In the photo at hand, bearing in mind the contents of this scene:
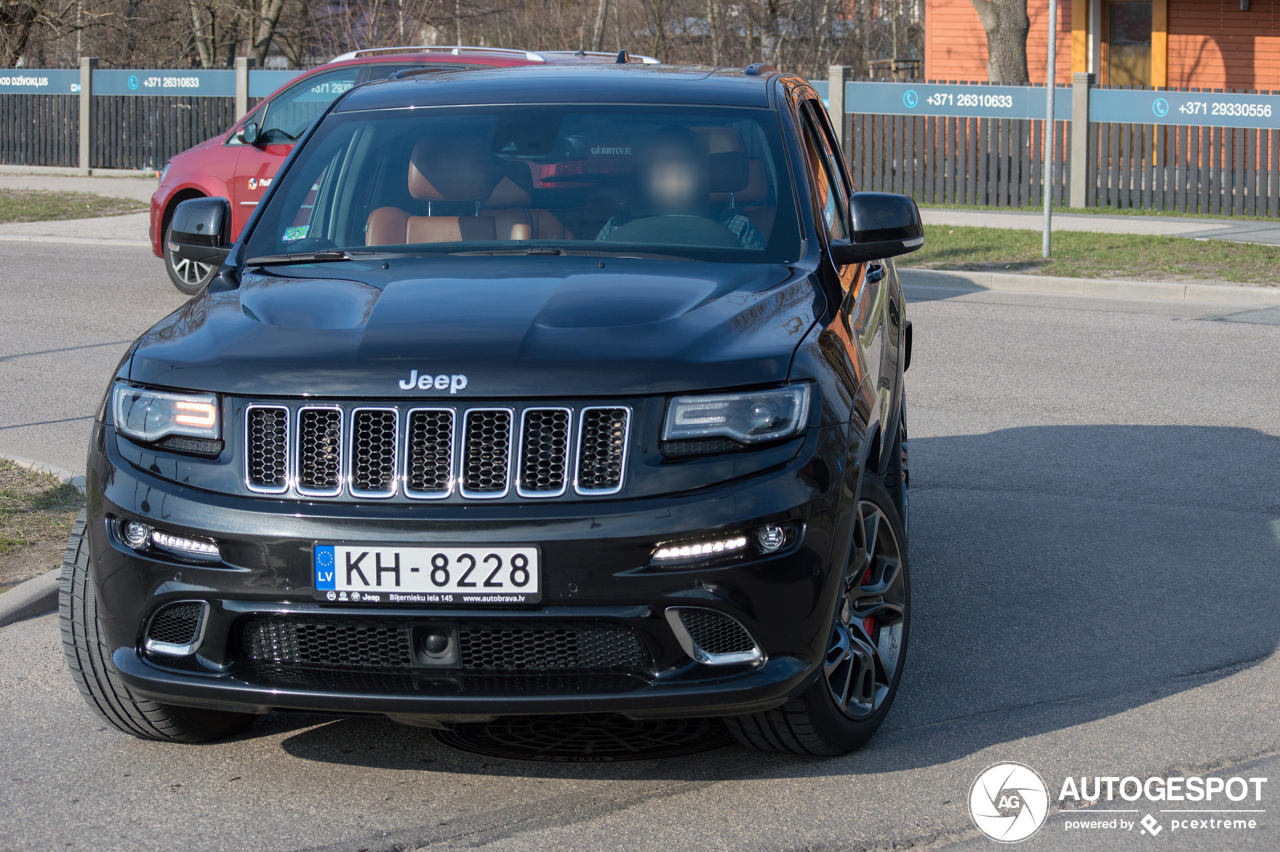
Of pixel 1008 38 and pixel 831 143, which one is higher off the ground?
pixel 1008 38

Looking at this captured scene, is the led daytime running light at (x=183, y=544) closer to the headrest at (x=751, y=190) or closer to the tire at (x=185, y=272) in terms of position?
the headrest at (x=751, y=190)

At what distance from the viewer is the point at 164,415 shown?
342cm

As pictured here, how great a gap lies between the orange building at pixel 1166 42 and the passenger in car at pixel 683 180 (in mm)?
27600

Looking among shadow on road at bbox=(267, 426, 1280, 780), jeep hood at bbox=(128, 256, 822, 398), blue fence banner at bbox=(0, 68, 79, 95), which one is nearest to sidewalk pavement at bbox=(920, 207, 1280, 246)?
shadow on road at bbox=(267, 426, 1280, 780)

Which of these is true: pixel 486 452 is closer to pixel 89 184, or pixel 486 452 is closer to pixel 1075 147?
pixel 1075 147

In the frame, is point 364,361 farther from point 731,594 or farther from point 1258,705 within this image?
point 1258,705

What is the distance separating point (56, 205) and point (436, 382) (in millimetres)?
19246

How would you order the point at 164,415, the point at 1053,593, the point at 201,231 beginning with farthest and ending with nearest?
the point at 1053,593 → the point at 201,231 → the point at 164,415

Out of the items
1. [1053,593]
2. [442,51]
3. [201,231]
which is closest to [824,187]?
[1053,593]

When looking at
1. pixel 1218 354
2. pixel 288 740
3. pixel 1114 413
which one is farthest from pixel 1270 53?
Result: pixel 288 740

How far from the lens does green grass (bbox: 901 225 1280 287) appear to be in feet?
46.7

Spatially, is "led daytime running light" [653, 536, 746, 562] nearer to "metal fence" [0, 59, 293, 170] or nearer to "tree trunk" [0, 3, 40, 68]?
"metal fence" [0, 59, 293, 170]

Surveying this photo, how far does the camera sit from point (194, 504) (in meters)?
3.30

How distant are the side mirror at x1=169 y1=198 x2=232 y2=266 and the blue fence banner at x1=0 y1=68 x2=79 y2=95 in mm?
24190
